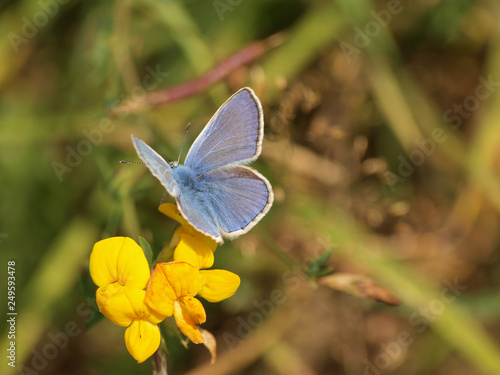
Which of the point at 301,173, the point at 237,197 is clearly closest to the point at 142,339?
the point at 237,197

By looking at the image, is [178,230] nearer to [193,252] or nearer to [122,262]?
[193,252]

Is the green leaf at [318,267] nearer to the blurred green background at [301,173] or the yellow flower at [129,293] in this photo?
the yellow flower at [129,293]

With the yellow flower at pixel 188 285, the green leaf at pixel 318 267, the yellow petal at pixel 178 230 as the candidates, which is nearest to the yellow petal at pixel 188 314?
the yellow flower at pixel 188 285

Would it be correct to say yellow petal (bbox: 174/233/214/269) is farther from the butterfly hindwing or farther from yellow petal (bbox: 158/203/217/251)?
the butterfly hindwing

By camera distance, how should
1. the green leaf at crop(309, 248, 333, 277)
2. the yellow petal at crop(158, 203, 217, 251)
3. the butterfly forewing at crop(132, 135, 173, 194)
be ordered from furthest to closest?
1. the green leaf at crop(309, 248, 333, 277)
2. the yellow petal at crop(158, 203, 217, 251)
3. the butterfly forewing at crop(132, 135, 173, 194)

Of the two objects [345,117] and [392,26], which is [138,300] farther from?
[392,26]

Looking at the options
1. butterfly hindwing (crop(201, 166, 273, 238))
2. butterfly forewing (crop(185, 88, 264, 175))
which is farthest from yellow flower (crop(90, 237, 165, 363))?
butterfly forewing (crop(185, 88, 264, 175))

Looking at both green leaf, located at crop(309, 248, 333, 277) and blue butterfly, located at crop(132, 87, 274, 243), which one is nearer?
blue butterfly, located at crop(132, 87, 274, 243)
